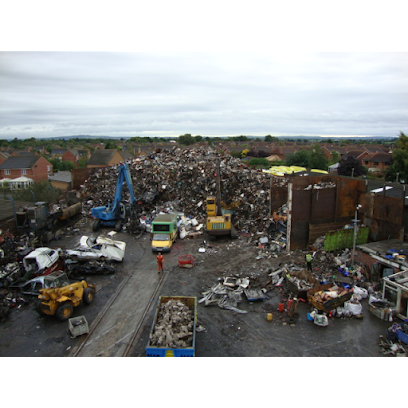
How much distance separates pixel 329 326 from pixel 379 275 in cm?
394

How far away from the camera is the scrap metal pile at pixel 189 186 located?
1888cm

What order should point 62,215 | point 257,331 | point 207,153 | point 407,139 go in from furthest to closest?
point 407,139 < point 207,153 < point 62,215 < point 257,331

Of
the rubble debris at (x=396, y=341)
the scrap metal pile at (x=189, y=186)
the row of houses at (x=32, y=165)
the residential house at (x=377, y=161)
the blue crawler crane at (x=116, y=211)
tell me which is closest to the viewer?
the rubble debris at (x=396, y=341)

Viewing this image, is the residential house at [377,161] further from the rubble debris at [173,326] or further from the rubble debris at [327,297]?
the rubble debris at [173,326]

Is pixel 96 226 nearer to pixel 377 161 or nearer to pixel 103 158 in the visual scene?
pixel 103 158

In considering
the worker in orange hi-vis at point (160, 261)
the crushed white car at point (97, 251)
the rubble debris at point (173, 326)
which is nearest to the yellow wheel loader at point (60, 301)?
the crushed white car at point (97, 251)

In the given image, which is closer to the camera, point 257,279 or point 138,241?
point 257,279

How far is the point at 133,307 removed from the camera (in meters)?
10.1

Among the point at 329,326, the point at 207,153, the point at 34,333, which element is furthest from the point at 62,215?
the point at 329,326

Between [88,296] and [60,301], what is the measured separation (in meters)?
1.10

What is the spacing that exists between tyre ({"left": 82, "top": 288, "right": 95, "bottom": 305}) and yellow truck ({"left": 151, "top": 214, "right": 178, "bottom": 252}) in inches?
187

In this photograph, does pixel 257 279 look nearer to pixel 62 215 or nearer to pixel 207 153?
pixel 62 215

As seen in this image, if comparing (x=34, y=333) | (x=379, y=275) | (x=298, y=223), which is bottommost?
(x=34, y=333)

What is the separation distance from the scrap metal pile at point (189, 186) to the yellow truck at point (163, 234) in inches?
158
